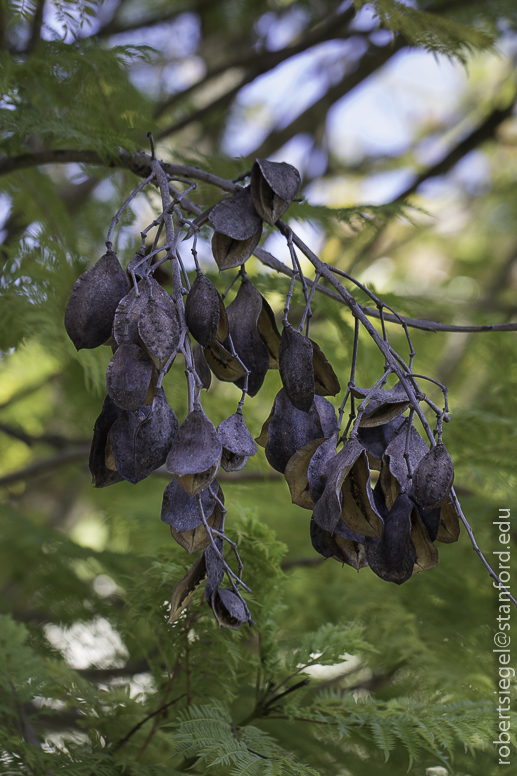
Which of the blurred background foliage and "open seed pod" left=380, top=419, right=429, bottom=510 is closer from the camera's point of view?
"open seed pod" left=380, top=419, right=429, bottom=510

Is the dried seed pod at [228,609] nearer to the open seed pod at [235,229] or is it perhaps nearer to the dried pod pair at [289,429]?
the dried pod pair at [289,429]

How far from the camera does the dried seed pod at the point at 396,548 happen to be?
38 centimetres

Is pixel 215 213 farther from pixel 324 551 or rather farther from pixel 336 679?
pixel 336 679

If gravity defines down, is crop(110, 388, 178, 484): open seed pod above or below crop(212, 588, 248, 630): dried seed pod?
above

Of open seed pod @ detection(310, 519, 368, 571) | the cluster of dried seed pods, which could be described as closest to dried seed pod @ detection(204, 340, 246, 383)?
the cluster of dried seed pods

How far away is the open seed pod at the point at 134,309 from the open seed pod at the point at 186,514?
4.0 inches

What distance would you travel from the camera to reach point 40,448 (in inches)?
88.8

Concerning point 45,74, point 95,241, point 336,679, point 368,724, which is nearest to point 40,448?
point 95,241

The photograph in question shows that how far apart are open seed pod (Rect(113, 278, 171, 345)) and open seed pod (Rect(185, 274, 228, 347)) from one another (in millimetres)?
17

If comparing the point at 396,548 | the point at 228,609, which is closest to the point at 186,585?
the point at 228,609

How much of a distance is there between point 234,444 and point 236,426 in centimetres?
2

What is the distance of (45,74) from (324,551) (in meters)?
0.69

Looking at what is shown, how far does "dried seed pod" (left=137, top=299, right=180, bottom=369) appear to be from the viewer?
0.36m

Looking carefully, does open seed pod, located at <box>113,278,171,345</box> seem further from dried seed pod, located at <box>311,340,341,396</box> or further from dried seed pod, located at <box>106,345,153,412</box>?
dried seed pod, located at <box>311,340,341,396</box>
